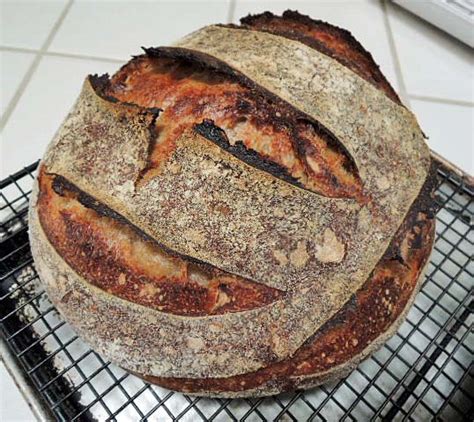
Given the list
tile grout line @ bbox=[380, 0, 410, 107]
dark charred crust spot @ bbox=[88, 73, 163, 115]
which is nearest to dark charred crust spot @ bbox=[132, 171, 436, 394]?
dark charred crust spot @ bbox=[88, 73, 163, 115]

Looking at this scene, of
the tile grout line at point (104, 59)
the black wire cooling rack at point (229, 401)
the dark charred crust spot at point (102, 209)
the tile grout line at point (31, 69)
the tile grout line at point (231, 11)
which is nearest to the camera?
the dark charred crust spot at point (102, 209)

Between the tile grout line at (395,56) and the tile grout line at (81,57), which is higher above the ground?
the tile grout line at (81,57)

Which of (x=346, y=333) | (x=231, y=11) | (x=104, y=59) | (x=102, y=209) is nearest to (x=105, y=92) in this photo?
(x=102, y=209)

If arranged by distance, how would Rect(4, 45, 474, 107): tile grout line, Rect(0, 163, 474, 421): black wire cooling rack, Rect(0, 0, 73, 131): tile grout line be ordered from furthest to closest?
1. Rect(4, 45, 474, 107): tile grout line
2. Rect(0, 0, 73, 131): tile grout line
3. Rect(0, 163, 474, 421): black wire cooling rack

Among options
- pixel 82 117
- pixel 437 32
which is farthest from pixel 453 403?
pixel 437 32

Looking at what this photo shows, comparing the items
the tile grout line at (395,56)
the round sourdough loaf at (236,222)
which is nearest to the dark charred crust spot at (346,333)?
the round sourdough loaf at (236,222)

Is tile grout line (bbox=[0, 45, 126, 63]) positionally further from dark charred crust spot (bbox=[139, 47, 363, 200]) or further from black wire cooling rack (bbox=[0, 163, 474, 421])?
dark charred crust spot (bbox=[139, 47, 363, 200])

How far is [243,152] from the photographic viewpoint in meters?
0.53

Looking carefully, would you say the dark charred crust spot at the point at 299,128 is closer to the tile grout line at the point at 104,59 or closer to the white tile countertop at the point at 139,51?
the white tile countertop at the point at 139,51

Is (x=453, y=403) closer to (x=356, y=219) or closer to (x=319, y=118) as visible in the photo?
(x=356, y=219)

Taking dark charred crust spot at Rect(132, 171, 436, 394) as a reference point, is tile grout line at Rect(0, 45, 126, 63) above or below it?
above

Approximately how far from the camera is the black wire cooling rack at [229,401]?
0.62m

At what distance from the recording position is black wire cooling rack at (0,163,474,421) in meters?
0.62

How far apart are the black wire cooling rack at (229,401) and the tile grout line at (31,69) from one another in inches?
15.5
